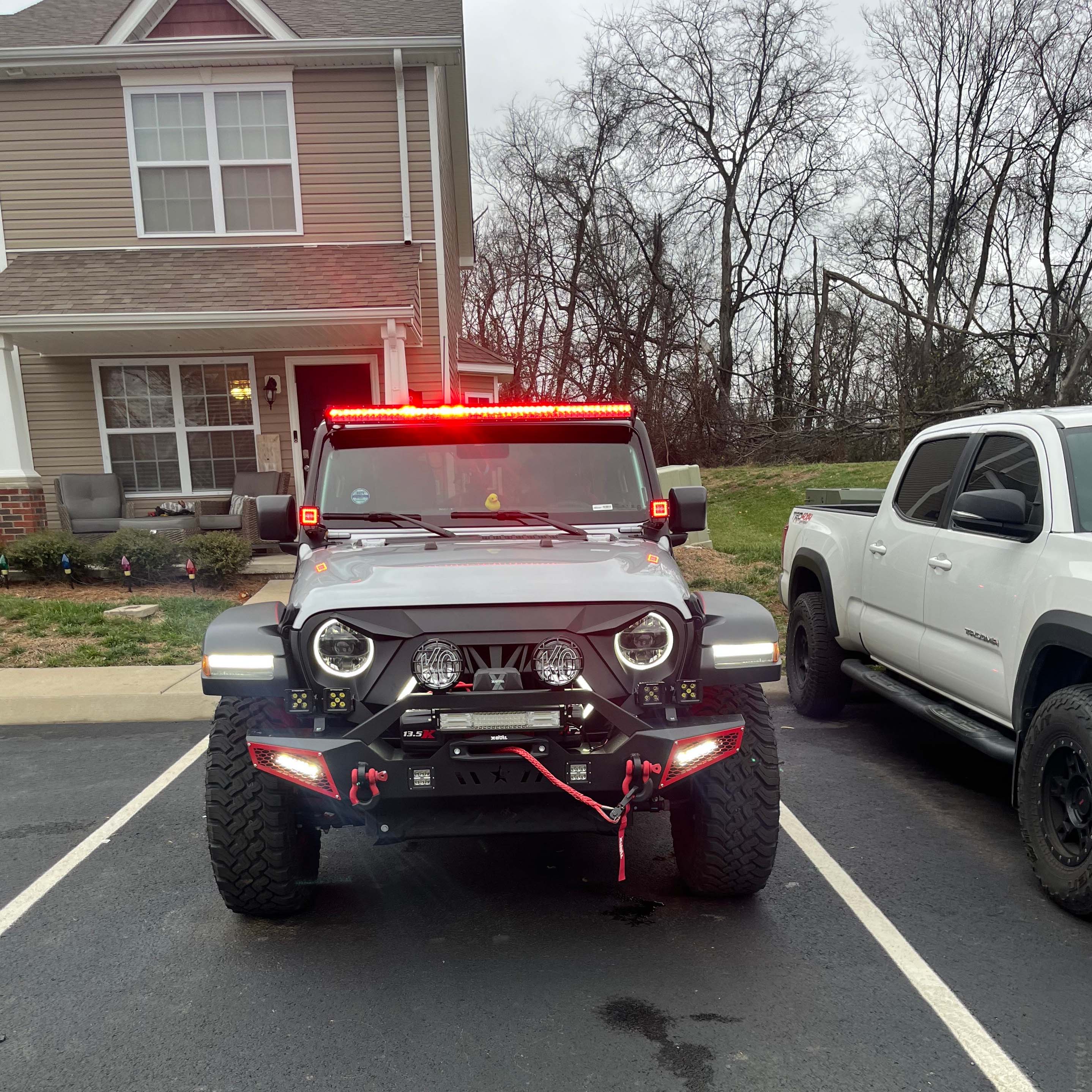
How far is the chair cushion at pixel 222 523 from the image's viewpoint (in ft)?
39.2

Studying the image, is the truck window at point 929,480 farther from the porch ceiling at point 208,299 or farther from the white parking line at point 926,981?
the porch ceiling at point 208,299

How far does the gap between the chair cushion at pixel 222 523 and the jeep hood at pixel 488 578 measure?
28.9ft

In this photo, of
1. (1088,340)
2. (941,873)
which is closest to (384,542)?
(941,873)

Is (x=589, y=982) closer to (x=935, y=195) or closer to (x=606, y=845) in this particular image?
(x=606, y=845)

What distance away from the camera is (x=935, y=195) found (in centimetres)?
2620

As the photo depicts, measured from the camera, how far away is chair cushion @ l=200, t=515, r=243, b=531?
1196 centimetres

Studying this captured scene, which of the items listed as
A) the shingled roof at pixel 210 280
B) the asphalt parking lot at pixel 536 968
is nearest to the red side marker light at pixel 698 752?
the asphalt parking lot at pixel 536 968

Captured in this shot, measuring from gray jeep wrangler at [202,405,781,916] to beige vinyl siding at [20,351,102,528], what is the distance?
1076 cm

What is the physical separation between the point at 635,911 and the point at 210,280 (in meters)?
10.8

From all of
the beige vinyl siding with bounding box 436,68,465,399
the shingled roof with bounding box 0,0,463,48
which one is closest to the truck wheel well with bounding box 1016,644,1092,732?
the beige vinyl siding with bounding box 436,68,465,399

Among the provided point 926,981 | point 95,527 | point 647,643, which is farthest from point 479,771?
point 95,527

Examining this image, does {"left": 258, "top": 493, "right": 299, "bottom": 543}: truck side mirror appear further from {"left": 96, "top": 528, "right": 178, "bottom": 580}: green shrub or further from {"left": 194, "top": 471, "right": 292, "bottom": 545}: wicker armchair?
{"left": 194, "top": 471, "right": 292, "bottom": 545}: wicker armchair

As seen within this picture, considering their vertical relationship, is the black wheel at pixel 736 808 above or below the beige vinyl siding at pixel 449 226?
below

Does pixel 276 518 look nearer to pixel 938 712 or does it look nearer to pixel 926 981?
pixel 926 981
